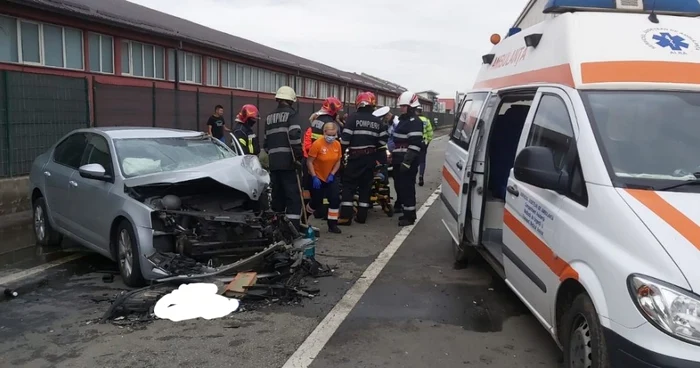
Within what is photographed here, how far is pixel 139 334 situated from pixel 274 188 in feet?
13.0

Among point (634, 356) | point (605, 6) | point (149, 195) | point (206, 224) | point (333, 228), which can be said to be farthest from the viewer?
point (333, 228)

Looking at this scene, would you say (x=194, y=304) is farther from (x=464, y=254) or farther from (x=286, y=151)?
(x=286, y=151)

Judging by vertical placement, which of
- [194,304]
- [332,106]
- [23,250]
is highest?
[332,106]

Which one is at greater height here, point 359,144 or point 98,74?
point 98,74

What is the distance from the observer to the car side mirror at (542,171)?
3711mm

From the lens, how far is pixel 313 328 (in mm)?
4840

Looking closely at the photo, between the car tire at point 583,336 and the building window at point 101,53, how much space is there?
17.9 m

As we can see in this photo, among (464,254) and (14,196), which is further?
(14,196)

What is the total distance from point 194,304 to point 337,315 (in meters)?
1.22

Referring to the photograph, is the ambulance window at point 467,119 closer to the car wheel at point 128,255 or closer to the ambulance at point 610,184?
the ambulance at point 610,184

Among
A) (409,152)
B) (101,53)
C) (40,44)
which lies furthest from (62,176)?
(101,53)

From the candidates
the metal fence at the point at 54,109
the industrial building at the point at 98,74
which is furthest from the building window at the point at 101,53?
the metal fence at the point at 54,109

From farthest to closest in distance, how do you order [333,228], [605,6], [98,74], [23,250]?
[98,74] → [333,228] → [23,250] → [605,6]

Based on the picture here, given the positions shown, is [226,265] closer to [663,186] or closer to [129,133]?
[129,133]
